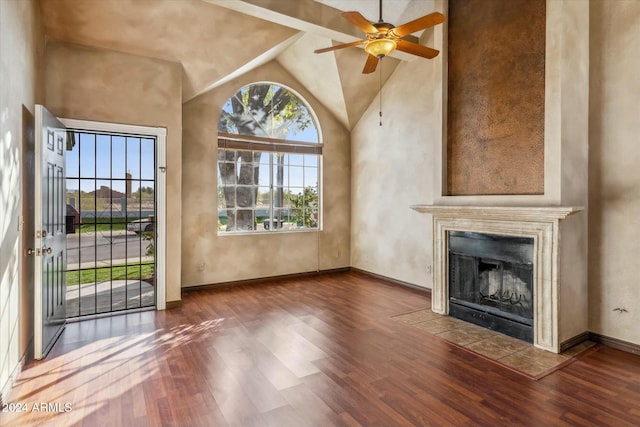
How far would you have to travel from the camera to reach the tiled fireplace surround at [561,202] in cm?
329

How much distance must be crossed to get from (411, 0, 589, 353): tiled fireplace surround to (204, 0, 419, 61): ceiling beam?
2.23 m

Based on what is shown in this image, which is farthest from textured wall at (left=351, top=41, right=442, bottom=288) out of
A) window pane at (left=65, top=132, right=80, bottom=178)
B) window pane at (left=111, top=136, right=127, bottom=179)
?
window pane at (left=65, top=132, right=80, bottom=178)

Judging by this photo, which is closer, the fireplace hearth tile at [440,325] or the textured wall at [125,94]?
the fireplace hearth tile at [440,325]

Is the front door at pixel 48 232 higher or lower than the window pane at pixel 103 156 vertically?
lower

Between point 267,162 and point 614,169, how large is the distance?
189 inches

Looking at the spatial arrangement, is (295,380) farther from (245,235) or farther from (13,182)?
(245,235)

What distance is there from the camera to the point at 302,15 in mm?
4156

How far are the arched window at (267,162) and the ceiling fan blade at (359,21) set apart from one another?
347 cm

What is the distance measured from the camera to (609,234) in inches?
138

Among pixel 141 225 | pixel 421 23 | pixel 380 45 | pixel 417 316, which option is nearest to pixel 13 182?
pixel 141 225

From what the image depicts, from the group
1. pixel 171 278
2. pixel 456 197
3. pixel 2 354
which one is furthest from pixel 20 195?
pixel 456 197

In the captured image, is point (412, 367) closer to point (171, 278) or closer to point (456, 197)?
point (456, 197)

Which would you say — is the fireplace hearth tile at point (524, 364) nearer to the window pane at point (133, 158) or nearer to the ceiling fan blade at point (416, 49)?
the ceiling fan blade at point (416, 49)

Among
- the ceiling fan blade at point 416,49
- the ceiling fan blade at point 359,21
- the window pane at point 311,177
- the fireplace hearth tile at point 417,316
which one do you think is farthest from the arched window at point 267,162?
the ceiling fan blade at point 359,21
